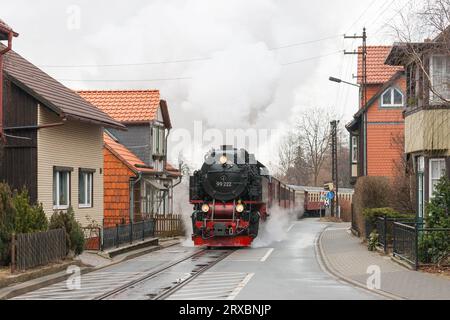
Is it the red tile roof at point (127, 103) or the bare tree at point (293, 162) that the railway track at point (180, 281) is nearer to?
the red tile roof at point (127, 103)

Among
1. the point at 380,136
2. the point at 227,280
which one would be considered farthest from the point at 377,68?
the point at 227,280

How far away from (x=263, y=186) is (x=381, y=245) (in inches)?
243

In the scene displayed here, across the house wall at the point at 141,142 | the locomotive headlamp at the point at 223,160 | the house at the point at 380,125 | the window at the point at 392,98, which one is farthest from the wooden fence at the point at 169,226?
the window at the point at 392,98

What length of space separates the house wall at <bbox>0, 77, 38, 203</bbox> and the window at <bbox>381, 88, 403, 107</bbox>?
24027 mm

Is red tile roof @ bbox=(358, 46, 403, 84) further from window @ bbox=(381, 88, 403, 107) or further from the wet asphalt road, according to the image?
the wet asphalt road

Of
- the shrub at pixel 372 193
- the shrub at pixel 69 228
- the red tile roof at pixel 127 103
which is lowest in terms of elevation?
→ the shrub at pixel 69 228

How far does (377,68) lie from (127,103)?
15573 mm

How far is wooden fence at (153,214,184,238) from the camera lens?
30781mm

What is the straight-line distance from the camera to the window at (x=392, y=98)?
1566 inches

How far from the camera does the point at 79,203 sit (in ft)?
77.8

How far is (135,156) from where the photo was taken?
33281mm

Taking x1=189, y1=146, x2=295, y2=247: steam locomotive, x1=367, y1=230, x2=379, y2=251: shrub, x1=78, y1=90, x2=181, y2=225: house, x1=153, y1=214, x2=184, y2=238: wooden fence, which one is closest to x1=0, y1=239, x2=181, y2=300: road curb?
x1=189, y1=146, x2=295, y2=247: steam locomotive

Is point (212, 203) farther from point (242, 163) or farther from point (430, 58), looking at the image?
point (430, 58)

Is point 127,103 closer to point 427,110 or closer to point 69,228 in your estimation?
point 69,228
